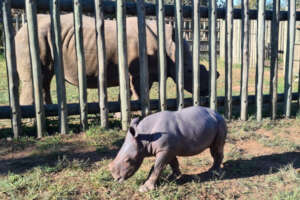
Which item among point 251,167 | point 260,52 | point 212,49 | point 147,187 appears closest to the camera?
point 147,187

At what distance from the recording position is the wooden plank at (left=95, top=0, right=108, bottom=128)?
466 cm

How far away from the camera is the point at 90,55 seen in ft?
17.4

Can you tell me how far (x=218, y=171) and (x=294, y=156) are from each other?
1.24 m

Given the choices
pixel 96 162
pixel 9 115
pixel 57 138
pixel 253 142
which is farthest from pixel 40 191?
pixel 253 142

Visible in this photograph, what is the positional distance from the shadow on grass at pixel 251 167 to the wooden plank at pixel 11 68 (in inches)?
99.3

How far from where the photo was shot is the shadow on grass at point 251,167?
10.9 ft

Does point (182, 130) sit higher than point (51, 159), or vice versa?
point (182, 130)

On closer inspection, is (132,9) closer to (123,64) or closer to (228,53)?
(123,64)

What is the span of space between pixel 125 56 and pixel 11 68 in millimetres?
1573

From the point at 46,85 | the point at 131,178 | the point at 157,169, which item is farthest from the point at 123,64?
the point at 157,169

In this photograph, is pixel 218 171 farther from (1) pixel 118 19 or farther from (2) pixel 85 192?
(1) pixel 118 19

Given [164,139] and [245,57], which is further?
[245,57]

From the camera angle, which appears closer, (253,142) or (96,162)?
(96,162)

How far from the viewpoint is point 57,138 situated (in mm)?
4523
